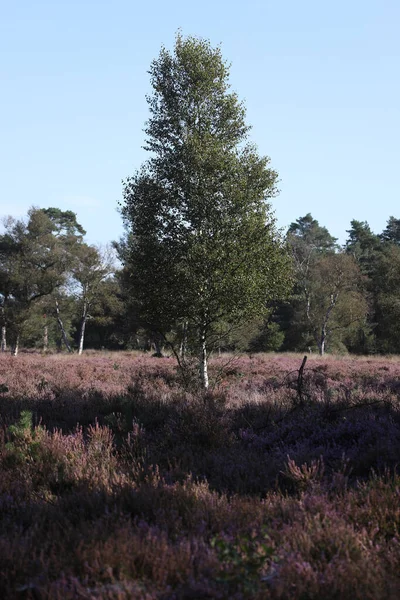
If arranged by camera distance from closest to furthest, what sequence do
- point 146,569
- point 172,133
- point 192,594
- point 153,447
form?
point 192,594
point 146,569
point 153,447
point 172,133

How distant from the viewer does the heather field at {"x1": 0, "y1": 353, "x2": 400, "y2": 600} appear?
3.05 metres

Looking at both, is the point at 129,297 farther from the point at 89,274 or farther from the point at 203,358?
the point at 203,358

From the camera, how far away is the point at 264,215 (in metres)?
17.6

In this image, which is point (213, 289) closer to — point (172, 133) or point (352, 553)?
point (172, 133)

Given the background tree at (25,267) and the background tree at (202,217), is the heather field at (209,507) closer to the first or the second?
the background tree at (202,217)

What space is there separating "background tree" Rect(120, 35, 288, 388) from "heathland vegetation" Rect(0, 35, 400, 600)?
0.05 m

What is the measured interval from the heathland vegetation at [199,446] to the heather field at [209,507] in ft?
0.06

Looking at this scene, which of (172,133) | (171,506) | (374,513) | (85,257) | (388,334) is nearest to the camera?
(374,513)

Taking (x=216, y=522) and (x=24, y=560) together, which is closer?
(x=24, y=560)

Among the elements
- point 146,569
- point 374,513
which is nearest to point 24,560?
point 146,569

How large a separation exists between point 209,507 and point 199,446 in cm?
228

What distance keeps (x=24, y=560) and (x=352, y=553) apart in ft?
6.90

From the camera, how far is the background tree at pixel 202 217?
655 inches

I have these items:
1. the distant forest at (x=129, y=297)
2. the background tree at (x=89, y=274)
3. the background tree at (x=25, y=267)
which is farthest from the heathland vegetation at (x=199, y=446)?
the background tree at (x=89, y=274)
